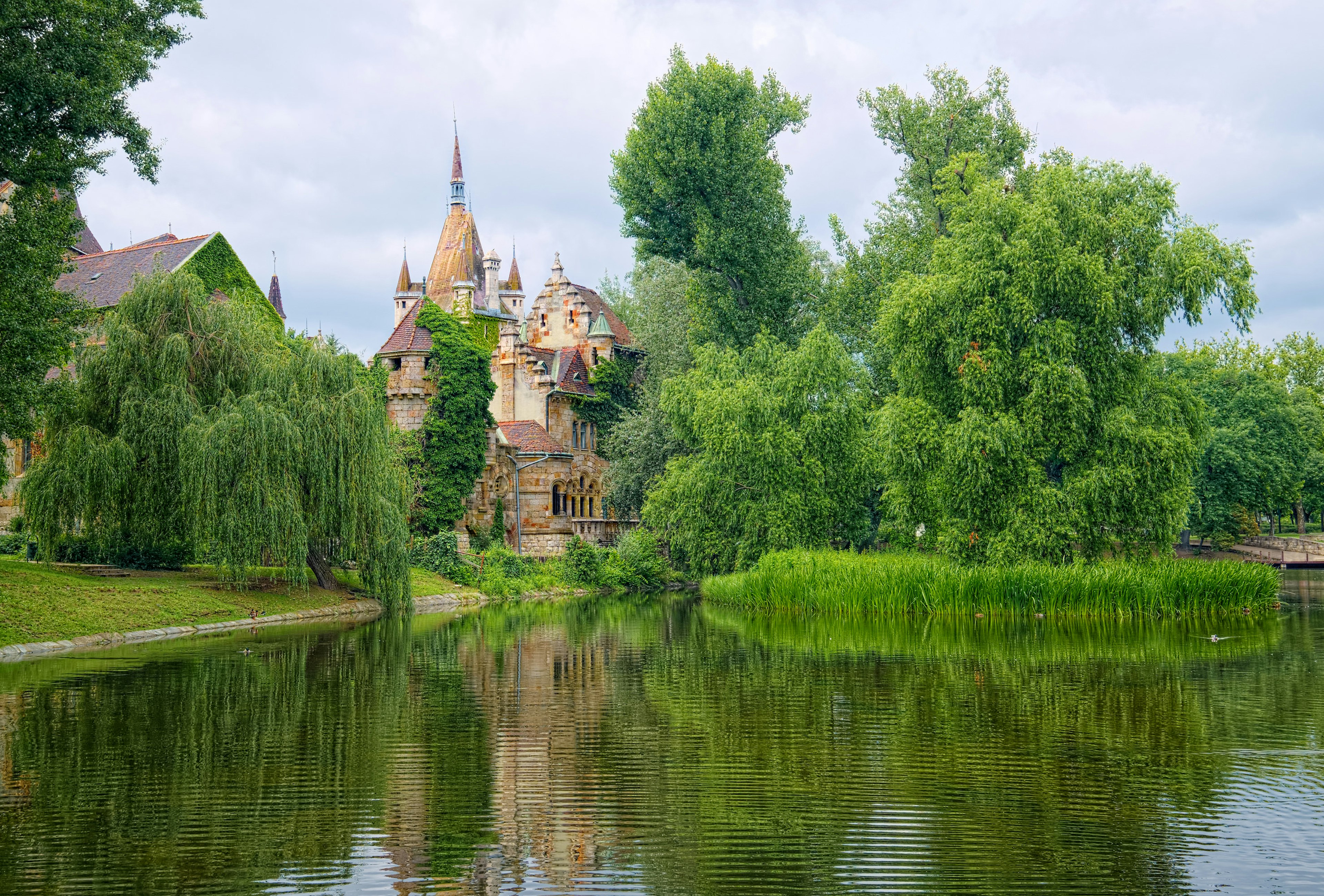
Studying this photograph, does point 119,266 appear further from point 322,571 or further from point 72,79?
point 72,79

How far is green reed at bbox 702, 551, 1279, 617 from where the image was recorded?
2606 cm

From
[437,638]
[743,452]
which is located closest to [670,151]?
[743,452]

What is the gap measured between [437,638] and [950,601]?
40.1ft

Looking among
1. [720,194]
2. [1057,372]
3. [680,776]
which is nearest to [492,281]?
[720,194]

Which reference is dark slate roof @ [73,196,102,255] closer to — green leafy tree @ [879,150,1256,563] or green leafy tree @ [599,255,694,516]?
green leafy tree @ [599,255,694,516]

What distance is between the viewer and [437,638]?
83.5 feet

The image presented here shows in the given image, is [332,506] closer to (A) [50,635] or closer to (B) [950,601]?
(A) [50,635]

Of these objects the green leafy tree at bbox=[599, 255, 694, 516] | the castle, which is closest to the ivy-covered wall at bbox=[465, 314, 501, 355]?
the castle

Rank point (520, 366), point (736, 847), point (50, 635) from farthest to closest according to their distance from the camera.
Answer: point (520, 366) → point (50, 635) → point (736, 847)

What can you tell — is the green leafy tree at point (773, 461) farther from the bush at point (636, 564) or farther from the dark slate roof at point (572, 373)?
the dark slate roof at point (572, 373)

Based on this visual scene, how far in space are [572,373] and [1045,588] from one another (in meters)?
33.4

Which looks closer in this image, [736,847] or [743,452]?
[736,847]

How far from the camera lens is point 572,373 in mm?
56469

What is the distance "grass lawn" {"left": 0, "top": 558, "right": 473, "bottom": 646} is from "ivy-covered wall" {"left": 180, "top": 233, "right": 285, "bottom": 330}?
41.8ft
